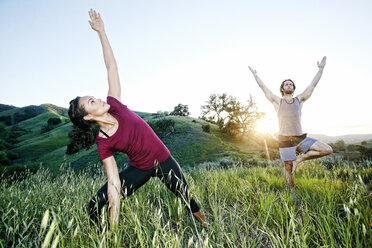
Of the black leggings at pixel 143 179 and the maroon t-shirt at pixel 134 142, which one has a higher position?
the maroon t-shirt at pixel 134 142

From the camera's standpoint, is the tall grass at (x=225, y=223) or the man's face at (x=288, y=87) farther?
the man's face at (x=288, y=87)

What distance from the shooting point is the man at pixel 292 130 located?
402cm

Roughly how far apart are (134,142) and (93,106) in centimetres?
69

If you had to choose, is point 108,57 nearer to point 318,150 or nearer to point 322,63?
point 318,150

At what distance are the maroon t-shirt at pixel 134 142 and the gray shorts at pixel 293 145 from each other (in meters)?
2.80

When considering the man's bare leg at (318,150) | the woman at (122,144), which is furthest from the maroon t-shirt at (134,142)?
the man's bare leg at (318,150)

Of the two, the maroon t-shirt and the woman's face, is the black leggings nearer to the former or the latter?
the maroon t-shirt

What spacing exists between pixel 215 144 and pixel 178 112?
4024cm

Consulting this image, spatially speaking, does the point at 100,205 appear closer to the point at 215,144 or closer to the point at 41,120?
the point at 215,144

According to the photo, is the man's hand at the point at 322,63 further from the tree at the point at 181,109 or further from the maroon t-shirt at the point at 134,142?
the tree at the point at 181,109

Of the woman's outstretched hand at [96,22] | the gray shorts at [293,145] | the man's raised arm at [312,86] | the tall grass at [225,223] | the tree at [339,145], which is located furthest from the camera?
the tree at [339,145]

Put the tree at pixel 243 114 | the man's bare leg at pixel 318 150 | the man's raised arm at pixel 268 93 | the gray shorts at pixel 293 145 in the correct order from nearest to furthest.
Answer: the man's bare leg at pixel 318 150 < the gray shorts at pixel 293 145 < the man's raised arm at pixel 268 93 < the tree at pixel 243 114

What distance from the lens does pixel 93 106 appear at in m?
2.45

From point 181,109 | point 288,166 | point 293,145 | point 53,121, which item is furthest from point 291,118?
point 53,121
